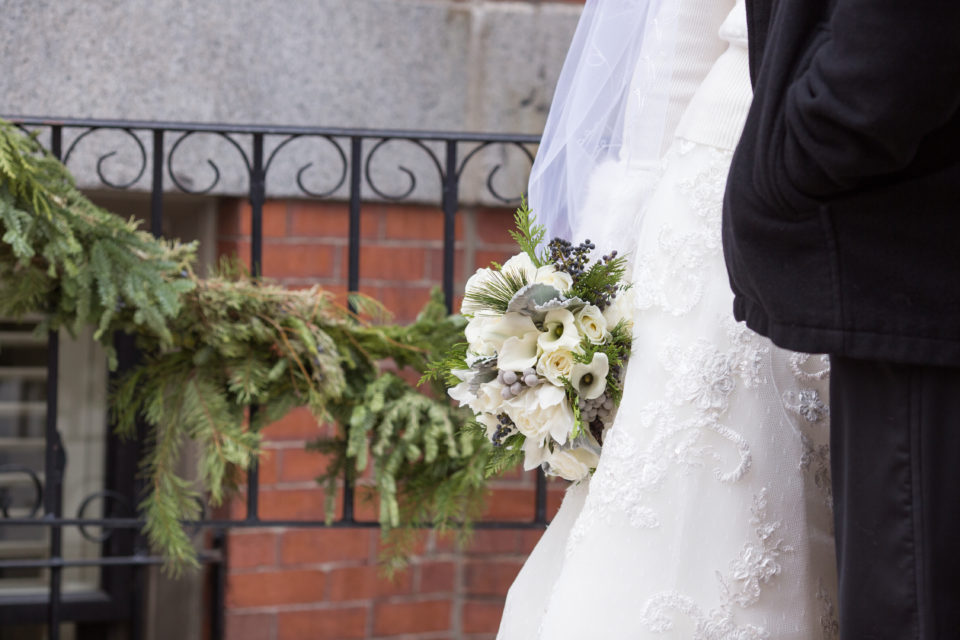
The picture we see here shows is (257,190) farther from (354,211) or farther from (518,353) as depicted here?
(518,353)

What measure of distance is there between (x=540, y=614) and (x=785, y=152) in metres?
0.72

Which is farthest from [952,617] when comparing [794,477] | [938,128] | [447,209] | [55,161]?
[55,161]

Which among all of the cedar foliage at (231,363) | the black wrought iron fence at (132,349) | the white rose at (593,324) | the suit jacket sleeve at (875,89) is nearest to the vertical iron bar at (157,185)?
the black wrought iron fence at (132,349)

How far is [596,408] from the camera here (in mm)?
1391

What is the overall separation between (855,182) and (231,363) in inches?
60.2

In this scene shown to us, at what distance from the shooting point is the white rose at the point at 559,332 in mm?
1358

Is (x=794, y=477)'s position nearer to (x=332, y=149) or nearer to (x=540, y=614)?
(x=540, y=614)

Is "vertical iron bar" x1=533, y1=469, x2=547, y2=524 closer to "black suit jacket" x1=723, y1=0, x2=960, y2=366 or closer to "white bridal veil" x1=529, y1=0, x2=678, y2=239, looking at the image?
"white bridal veil" x1=529, y1=0, x2=678, y2=239

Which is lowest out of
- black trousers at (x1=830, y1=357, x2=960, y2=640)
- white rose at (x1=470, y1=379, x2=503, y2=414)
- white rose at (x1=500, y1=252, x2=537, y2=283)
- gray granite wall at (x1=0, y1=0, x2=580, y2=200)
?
black trousers at (x1=830, y1=357, x2=960, y2=640)

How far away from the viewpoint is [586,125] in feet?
5.22

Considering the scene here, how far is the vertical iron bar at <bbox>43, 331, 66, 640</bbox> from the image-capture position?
7.64 feet

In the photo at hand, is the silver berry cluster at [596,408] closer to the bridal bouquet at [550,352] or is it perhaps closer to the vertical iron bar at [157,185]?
the bridal bouquet at [550,352]

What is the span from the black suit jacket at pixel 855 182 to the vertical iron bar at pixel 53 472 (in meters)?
1.76

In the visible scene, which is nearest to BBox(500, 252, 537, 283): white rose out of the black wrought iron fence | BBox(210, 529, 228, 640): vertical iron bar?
the black wrought iron fence
